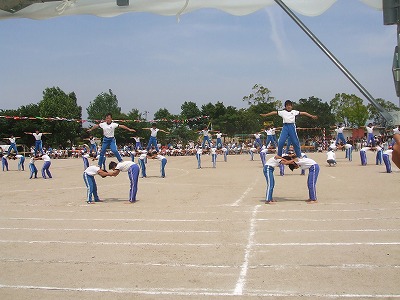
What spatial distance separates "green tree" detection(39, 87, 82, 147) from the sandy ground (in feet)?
178

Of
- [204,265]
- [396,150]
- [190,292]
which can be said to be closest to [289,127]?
[204,265]

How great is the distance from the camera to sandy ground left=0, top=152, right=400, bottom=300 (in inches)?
193

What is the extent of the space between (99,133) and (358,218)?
63346mm

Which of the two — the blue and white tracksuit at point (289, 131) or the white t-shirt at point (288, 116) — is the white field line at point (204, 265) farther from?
the white t-shirt at point (288, 116)

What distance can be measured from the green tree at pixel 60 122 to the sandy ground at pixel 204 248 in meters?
54.3

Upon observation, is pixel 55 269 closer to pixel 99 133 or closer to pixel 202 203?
pixel 202 203

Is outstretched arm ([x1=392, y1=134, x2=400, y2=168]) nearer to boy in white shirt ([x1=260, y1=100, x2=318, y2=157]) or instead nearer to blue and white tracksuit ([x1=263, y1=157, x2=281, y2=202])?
blue and white tracksuit ([x1=263, y1=157, x2=281, y2=202])

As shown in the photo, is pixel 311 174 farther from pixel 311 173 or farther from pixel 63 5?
pixel 63 5

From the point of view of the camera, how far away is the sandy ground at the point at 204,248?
4910 millimetres

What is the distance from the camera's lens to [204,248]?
22.5ft

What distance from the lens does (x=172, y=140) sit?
65.5 m

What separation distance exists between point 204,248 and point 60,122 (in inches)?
2379

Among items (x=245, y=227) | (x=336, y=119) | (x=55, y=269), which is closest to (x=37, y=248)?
(x=55, y=269)

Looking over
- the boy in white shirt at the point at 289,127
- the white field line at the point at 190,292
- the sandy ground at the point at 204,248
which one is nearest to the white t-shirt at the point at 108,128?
the sandy ground at the point at 204,248
